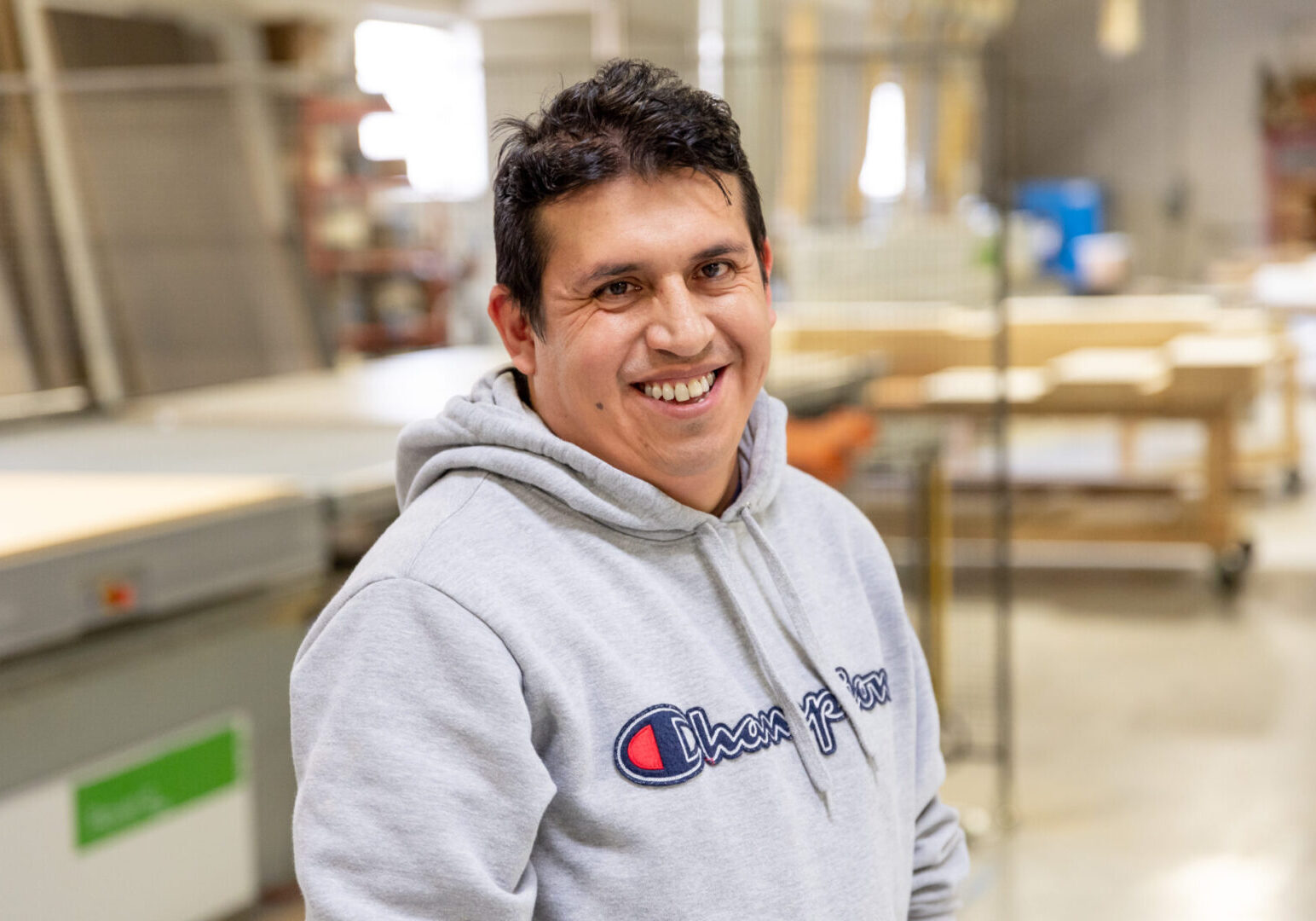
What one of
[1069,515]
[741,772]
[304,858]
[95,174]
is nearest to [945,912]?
[741,772]

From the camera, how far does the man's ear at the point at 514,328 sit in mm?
1140

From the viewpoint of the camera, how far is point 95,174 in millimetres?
3727

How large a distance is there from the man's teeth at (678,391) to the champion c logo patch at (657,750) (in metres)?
0.23

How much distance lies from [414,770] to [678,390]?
343 millimetres

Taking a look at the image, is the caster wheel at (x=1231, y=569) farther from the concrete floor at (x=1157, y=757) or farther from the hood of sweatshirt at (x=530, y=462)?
the hood of sweatshirt at (x=530, y=462)

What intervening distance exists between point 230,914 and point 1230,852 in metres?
2.42

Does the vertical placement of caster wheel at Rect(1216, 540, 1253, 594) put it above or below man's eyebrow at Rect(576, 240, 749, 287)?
below

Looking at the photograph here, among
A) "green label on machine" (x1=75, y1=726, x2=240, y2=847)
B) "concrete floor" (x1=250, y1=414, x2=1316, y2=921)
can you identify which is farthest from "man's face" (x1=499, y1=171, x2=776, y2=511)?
"concrete floor" (x1=250, y1=414, x2=1316, y2=921)

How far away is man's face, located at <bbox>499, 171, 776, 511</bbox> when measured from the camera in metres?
1.05

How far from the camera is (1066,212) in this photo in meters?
16.2

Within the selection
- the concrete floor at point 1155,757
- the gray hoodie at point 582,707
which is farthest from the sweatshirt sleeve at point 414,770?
the concrete floor at point 1155,757

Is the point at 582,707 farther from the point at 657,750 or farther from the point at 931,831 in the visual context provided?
the point at 931,831

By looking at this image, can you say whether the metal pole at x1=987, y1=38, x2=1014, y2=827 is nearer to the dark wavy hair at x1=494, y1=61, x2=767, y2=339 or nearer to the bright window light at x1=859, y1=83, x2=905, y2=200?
the dark wavy hair at x1=494, y1=61, x2=767, y2=339

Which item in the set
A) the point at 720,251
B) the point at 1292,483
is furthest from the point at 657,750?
the point at 1292,483
